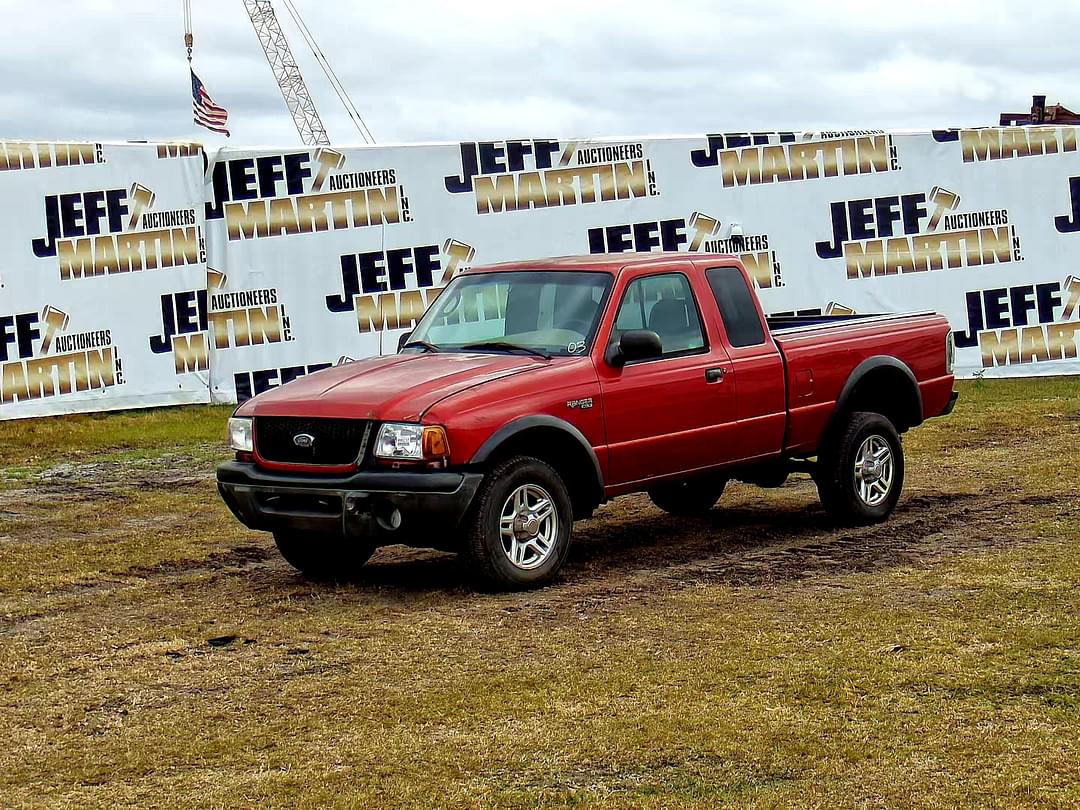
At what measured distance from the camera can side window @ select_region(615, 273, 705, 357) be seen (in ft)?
29.2

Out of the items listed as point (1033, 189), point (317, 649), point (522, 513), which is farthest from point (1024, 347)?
point (317, 649)

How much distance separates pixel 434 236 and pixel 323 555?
366 inches

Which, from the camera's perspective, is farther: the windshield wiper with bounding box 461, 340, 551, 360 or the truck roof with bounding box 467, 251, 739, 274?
the truck roof with bounding box 467, 251, 739, 274

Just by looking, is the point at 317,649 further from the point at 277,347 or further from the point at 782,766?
the point at 277,347

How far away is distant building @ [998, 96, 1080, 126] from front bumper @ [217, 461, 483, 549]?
1615 cm

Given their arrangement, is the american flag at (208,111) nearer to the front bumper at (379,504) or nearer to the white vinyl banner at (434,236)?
the white vinyl banner at (434,236)

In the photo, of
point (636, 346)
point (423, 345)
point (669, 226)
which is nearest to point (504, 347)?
point (423, 345)

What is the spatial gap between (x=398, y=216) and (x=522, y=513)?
9.92 metres

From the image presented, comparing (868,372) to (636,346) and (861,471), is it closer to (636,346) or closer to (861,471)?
(861,471)

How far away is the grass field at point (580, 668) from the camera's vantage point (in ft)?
16.6

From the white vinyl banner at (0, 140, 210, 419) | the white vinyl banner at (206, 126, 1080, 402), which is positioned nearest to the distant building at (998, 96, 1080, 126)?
the white vinyl banner at (206, 126, 1080, 402)

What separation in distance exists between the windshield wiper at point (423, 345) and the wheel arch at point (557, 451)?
3.52 ft

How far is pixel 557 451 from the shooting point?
332 inches

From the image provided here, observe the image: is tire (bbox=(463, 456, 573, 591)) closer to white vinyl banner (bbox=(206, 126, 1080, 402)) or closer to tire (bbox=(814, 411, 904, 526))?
tire (bbox=(814, 411, 904, 526))
